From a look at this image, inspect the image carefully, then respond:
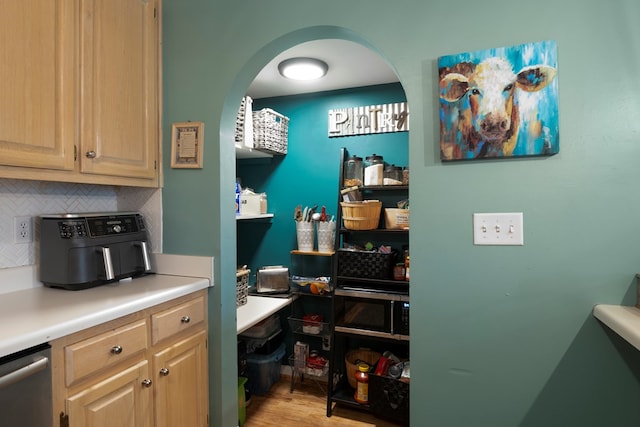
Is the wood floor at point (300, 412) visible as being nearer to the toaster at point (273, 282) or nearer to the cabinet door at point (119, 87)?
the toaster at point (273, 282)

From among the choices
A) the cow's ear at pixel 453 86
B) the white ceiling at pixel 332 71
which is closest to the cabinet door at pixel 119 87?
the white ceiling at pixel 332 71

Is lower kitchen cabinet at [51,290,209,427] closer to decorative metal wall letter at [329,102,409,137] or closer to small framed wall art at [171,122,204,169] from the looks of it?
small framed wall art at [171,122,204,169]

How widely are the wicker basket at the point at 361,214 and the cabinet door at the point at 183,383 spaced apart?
1.20 metres

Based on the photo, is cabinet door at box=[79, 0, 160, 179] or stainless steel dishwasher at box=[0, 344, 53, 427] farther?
cabinet door at box=[79, 0, 160, 179]

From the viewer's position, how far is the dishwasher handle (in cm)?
89

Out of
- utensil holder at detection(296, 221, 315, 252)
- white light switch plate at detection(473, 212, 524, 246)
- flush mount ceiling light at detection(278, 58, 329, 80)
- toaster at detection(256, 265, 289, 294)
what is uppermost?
flush mount ceiling light at detection(278, 58, 329, 80)

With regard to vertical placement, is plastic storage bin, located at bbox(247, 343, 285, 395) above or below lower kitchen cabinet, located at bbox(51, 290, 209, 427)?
below

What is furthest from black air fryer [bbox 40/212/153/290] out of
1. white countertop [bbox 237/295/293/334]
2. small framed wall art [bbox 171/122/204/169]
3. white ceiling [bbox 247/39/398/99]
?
white ceiling [bbox 247/39/398/99]

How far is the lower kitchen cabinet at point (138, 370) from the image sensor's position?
107 cm

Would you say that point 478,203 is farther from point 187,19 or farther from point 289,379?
point 289,379

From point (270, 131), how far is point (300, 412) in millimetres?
2009

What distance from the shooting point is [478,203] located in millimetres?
1283

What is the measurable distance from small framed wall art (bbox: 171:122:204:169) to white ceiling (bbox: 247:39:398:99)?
2.45 feet

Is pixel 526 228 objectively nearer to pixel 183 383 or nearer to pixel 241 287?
pixel 183 383
